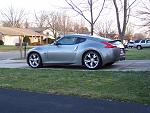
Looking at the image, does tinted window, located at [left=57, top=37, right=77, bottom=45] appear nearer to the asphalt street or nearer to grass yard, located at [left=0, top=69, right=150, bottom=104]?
grass yard, located at [left=0, top=69, right=150, bottom=104]

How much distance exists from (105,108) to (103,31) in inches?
2613

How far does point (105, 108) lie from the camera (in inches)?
278

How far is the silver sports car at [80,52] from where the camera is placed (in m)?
13.5

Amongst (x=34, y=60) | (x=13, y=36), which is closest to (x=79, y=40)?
(x=34, y=60)

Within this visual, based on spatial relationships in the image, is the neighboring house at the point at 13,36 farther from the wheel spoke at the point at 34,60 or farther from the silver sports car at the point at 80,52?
the silver sports car at the point at 80,52

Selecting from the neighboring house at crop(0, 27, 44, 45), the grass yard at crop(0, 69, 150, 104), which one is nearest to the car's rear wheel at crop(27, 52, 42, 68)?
the grass yard at crop(0, 69, 150, 104)

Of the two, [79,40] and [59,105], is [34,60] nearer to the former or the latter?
[79,40]

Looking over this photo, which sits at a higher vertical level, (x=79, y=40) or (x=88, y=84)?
(x=79, y=40)

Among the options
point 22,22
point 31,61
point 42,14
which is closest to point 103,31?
point 42,14

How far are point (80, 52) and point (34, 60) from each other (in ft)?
7.19

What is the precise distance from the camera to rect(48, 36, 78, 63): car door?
1402cm

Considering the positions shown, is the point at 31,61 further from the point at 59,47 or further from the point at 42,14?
the point at 42,14

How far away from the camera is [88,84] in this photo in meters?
9.89

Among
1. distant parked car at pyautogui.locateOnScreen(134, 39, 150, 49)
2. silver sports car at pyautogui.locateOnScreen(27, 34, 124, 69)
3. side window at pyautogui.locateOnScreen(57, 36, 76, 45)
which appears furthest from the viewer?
distant parked car at pyautogui.locateOnScreen(134, 39, 150, 49)
